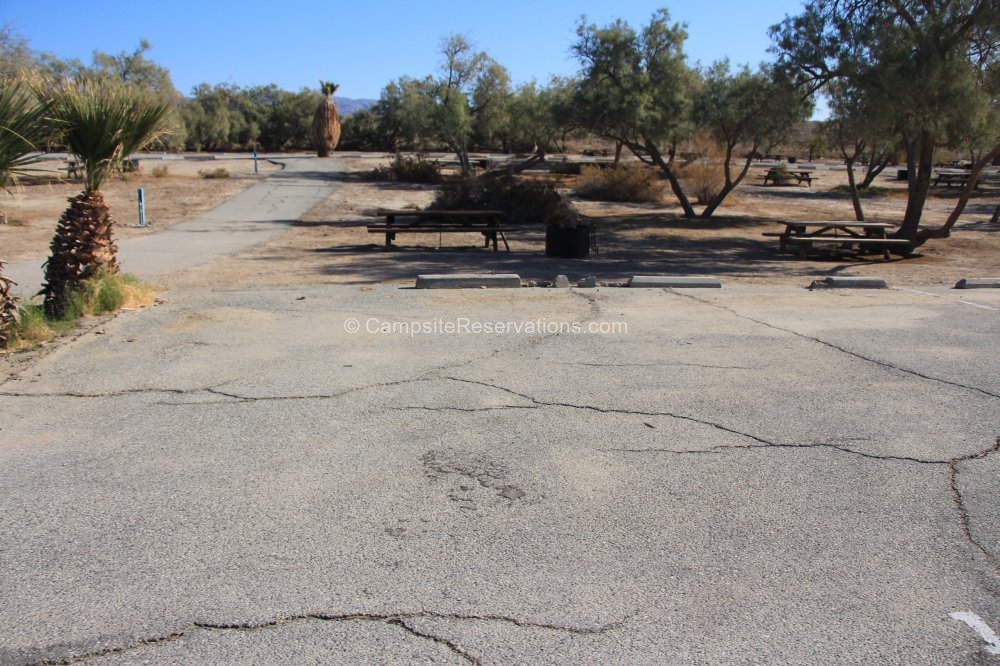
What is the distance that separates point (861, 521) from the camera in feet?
12.9

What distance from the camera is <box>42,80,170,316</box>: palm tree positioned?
7.98 metres

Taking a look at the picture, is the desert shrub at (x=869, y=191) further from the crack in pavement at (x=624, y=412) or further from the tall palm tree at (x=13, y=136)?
the tall palm tree at (x=13, y=136)

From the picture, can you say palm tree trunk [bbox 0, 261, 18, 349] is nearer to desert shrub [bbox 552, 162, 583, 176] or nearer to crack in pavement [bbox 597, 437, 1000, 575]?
crack in pavement [bbox 597, 437, 1000, 575]

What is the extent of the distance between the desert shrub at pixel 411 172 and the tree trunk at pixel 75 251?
2723cm

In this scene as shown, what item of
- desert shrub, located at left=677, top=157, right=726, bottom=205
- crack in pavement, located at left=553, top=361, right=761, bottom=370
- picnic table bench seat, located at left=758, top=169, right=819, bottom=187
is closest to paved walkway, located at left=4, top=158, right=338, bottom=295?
crack in pavement, located at left=553, top=361, right=761, bottom=370

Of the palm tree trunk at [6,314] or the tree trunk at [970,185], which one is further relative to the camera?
the tree trunk at [970,185]

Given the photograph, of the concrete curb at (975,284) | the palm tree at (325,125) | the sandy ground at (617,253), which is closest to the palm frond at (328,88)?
the palm tree at (325,125)

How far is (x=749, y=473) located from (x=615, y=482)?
765 mm

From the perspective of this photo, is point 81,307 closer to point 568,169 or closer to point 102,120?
point 102,120

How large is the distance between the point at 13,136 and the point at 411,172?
29631 mm

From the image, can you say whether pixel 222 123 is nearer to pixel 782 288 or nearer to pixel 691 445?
pixel 782 288

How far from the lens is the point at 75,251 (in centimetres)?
827

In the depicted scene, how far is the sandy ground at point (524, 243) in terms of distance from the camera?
44.3 ft

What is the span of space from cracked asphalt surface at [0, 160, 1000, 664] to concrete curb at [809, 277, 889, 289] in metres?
4.01
